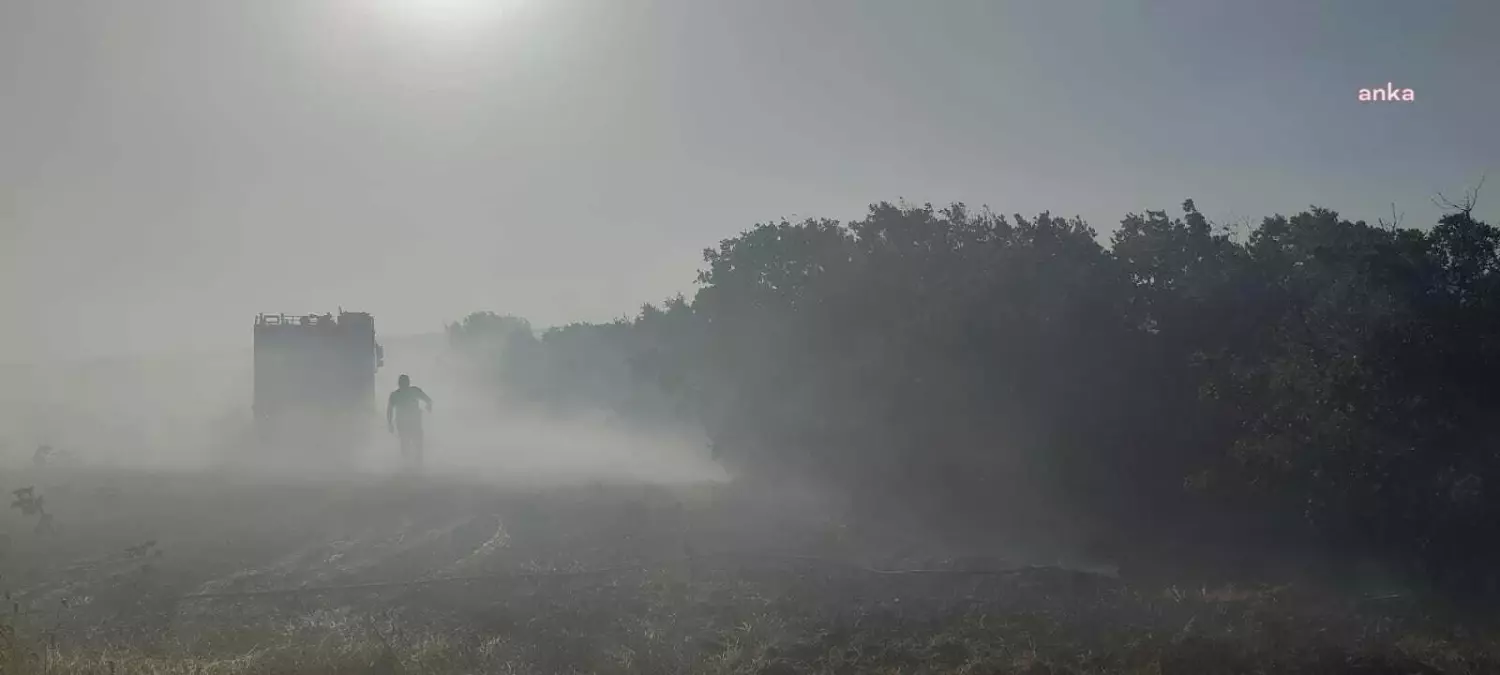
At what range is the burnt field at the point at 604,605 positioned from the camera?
945 cm

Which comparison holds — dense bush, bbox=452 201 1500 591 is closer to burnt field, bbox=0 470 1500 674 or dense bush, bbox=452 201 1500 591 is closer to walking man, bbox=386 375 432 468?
burnt field, bbox=0 470 1500 674

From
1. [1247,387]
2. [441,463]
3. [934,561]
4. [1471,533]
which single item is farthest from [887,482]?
[441,463]

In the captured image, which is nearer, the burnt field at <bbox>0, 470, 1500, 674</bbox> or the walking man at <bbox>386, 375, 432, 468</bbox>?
the burnt field at <bbox>0, 470, 1500, 674</bbox>

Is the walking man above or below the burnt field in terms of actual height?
above

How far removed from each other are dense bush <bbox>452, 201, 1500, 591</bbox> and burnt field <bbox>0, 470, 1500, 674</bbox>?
2253mm

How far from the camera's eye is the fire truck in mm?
29891

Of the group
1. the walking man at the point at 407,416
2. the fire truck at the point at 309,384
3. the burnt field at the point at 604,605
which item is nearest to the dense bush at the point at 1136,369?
the burnt field at the point at 604,605

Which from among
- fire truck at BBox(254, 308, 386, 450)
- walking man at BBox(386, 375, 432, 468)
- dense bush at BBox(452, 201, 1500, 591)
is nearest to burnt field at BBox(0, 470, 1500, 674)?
dense bush at BBox(452, 201, 1500, 591)

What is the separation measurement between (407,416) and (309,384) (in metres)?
6.58

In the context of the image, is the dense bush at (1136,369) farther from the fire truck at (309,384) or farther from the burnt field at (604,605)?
the fire truck at (309,384)

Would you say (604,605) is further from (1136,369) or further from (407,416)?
(407,416)

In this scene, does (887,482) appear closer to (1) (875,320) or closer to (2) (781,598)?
(1) (875,320)

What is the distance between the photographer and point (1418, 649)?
10.3 m

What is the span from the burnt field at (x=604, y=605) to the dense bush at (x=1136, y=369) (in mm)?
2253
